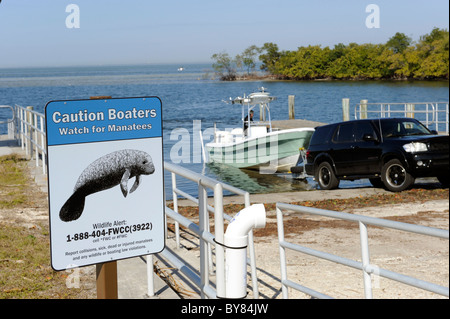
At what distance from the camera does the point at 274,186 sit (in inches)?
1061

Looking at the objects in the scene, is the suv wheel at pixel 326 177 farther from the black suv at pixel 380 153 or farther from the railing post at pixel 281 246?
the railing post at pixel 281 246

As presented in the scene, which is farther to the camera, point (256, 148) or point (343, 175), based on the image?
point (256, 148)

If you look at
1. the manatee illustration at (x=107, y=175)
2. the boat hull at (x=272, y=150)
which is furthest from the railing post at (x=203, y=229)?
the boat hull at (x=272, y=150)

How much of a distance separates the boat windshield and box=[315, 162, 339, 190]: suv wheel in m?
1.90

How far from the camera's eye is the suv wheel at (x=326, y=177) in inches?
695

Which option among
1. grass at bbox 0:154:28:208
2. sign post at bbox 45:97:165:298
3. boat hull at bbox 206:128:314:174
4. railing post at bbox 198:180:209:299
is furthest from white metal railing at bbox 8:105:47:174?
boat hull at bbox 206:128:314:174

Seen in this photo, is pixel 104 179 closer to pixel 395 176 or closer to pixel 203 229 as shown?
pixel 203 229

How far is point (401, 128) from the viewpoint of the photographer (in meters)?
16.5

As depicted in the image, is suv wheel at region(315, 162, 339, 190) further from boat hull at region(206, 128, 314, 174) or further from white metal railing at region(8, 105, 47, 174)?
boat hull at region(206, 128, 314, 174)

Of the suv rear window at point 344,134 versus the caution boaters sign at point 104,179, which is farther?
the suv rear window at point 344,134

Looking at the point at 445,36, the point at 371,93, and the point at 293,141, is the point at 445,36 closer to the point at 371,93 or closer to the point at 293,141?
the point at 293,141

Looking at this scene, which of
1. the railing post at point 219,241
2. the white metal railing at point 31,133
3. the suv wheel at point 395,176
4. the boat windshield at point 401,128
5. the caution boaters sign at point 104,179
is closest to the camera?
the caution boaters sign at point 104,179
